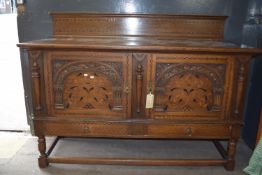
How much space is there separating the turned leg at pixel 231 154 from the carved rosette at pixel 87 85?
32.4 inches

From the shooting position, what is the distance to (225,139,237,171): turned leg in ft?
5.69

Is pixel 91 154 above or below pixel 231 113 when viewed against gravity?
below

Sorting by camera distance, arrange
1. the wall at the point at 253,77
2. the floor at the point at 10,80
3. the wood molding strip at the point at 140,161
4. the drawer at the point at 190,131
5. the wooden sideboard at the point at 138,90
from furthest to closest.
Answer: the floor at the point at 10,80, the wall at the point at 253,77, the wood molding strip at the point at 140,161, the drawer at the point at 190,131, the wooden sideboard at the point at 138,90

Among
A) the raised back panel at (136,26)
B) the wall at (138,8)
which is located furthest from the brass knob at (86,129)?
the wall at (138,8)

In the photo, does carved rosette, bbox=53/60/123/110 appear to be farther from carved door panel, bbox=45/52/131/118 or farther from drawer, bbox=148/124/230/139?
drawer, bbox=148/124/230/139

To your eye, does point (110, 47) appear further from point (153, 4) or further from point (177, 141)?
point (177, 141)

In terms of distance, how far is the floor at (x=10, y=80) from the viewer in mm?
2496

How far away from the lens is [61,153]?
2020mm

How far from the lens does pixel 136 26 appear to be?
2.02 m

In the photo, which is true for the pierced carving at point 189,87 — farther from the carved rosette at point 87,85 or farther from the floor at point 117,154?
the floor at point 117,154

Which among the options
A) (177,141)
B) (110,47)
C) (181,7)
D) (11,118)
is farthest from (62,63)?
(11,118)

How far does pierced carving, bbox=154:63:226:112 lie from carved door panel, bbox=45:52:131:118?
224 millimetres

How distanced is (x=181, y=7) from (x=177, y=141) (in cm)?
117

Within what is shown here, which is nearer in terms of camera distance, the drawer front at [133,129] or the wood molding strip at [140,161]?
the drawer front at [133,129]
